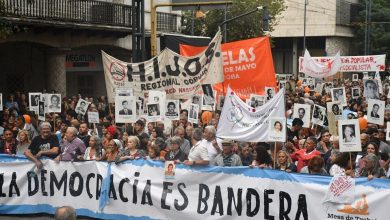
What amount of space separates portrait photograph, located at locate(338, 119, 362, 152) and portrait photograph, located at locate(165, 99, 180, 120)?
189 inches

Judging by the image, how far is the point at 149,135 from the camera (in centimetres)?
1270

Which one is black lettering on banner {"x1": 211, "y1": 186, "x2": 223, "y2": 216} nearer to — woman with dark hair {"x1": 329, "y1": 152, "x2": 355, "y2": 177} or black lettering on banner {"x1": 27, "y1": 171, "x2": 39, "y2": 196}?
woman with dark hair {"x1": 329, "y1": 152, "x2": 355, "y2": 177}

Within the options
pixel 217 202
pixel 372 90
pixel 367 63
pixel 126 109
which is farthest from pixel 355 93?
pixel 217 202

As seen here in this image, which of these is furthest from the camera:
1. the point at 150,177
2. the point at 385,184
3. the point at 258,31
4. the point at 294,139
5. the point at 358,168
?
the point at 258,31

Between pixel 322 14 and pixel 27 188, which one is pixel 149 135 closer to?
pixel 27 188

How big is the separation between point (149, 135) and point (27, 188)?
9.32ft

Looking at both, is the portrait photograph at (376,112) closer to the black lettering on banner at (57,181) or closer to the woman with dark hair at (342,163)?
the woman with dark hair at (342,163)

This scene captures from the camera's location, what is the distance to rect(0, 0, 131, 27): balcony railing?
2327cm

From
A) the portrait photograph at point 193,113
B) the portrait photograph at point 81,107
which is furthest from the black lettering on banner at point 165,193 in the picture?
the portrait photograph at point 81,107

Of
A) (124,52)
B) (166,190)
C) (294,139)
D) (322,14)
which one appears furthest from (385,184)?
(322,14)

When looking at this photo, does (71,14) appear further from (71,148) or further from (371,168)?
(371,168)

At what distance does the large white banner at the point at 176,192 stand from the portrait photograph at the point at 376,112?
461 cm

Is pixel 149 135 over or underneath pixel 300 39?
underneath

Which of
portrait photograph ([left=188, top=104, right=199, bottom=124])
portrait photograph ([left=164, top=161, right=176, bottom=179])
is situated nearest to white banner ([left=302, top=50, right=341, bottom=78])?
portrait photograph ([left=188, top=104, right=199, bottom=124])
